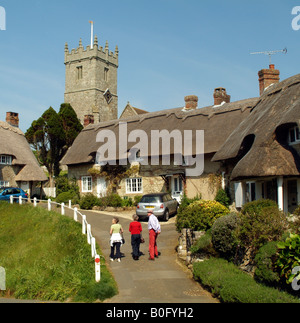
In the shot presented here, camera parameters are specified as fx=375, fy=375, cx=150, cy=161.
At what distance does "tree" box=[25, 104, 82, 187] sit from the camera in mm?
40688

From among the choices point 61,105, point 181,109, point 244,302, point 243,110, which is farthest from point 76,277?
point 61,105

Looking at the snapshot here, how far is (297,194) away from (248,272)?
6.19m

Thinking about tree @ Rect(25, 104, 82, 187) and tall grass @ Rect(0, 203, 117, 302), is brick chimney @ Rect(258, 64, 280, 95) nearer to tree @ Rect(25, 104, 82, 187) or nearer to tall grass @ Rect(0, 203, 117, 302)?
tall grass @ Rect(0, 203, 117, 302)

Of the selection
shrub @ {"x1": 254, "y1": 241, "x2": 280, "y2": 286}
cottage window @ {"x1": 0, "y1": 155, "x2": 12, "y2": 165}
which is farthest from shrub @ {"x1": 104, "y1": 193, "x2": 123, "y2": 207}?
shrub @ {"x1": 254, "y1": 241, "x2": 280, "y2": 286}

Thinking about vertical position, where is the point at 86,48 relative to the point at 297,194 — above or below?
above

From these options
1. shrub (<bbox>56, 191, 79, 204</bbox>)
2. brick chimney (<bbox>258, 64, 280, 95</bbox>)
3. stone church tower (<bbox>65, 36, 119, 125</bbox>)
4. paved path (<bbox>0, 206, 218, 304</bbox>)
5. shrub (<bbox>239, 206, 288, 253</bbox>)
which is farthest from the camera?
stone church tower (<bbox>65, 36, 119, 125</bbox>)

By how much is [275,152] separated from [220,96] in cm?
1501

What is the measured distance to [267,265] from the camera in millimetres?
9055

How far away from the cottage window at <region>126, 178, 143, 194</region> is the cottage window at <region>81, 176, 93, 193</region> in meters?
3.86

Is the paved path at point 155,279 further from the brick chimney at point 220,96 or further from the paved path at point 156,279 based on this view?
the brick chimney at point 220,96

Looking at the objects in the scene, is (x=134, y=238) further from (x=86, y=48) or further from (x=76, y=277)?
(x=86, y=48)

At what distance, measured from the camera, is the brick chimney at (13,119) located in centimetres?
3744

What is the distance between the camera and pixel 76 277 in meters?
11.0

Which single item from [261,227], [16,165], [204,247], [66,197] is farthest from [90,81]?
[261,227]
